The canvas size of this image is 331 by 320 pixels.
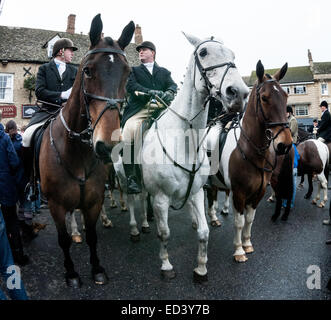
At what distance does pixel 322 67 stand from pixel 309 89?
474cm

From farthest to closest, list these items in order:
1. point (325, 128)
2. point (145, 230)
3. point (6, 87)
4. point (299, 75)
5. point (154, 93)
Answer: point (299, 75) → point (6, 87) → point (325, 128) → point (145, 230) → point (154, 93)

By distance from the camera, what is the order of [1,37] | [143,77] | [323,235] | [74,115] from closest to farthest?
[74,115] < [143,77] < [323,235] < [1,37]

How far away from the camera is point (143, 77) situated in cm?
424

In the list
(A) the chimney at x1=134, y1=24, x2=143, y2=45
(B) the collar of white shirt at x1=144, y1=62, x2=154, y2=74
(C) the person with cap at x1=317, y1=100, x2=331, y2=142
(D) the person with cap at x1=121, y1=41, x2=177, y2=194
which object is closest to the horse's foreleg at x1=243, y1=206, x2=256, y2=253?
(D) the person with cap at x1=121, y1=41, x2=177, y2=194

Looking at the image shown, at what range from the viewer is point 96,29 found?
2389 millimetres

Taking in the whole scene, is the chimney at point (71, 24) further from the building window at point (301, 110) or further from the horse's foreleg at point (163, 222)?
the building window at point (301, 110)

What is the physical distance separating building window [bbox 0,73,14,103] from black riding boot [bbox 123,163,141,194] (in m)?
19.8

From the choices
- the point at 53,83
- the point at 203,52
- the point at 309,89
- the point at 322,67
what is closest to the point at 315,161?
the point at 203,52

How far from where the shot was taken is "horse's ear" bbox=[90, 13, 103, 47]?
2345mm

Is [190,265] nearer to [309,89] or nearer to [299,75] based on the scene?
[309,89]

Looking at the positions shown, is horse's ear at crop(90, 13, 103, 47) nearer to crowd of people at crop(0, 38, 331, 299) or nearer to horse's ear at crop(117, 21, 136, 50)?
horse's ear at crop(117, 21, 136, 50)

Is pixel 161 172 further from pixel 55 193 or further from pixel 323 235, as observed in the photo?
pixel 323 235
